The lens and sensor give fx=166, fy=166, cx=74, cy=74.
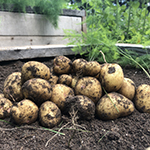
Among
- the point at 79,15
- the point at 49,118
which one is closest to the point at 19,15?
the point at 79,15

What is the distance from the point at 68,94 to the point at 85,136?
0.50 metres

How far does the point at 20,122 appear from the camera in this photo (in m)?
1.49

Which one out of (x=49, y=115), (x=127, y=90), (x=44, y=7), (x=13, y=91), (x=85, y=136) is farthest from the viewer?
(x=44, y=7)

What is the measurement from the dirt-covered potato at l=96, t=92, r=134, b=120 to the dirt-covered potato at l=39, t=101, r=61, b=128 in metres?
0.44

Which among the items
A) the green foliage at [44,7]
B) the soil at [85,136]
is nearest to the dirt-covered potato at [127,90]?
the soil at [85,136]

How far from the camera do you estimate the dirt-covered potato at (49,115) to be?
1.50 meters

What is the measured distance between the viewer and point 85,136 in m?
1.39

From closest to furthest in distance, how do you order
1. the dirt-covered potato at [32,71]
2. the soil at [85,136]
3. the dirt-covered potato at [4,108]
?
the soil at [85,136] < the dirt-covered potato at [4,108] < the dirt-covered potato at [32,71]

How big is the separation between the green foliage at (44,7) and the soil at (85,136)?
8.13 ft

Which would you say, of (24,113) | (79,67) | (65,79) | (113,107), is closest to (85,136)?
(113,107)

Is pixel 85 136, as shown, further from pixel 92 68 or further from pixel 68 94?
pixel 92 68

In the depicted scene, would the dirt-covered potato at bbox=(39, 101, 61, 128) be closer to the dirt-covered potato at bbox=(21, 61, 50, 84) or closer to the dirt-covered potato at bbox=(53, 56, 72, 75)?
the dirt-covered potato at bbox=(21, 61, 50, 84)

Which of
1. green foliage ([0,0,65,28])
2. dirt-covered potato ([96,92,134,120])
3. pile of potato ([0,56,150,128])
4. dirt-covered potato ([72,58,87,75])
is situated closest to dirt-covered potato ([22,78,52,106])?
pile of potato ([0,56,150,128])

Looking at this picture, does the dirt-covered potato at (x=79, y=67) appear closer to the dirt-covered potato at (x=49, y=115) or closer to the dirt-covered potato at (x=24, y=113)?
the dirt-covered potato at (x=49, y=115)
